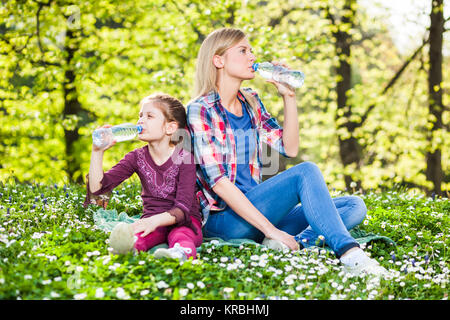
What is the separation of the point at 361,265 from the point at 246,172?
1272 millimetres

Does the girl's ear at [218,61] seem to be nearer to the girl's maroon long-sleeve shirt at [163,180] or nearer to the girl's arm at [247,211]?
the girl's maroon long-sleeve shirt at [163,180]

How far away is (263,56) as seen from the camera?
33.3ft

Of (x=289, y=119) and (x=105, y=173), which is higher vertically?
(x=289, y=119)

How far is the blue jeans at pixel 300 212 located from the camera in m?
3.71

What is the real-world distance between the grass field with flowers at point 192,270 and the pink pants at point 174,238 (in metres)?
0.11

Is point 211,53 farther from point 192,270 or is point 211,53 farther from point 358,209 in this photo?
point 192,270

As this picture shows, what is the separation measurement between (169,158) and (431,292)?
217 centimetres

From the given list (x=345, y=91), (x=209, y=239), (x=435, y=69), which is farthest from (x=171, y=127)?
(x=345, y=91)

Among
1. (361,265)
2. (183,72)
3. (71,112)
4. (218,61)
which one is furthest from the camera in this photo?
(71,112)

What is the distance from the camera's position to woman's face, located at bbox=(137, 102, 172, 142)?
3.95 meters

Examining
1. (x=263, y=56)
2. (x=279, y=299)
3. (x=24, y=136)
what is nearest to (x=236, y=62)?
(x=279, y=299)

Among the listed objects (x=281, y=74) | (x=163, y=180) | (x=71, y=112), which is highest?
(x=71, y=112)

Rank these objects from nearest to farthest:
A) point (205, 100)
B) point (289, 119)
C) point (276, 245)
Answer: point (276, 245), point (205, 100), point (289, 119)

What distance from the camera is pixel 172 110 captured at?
4.04 meters
